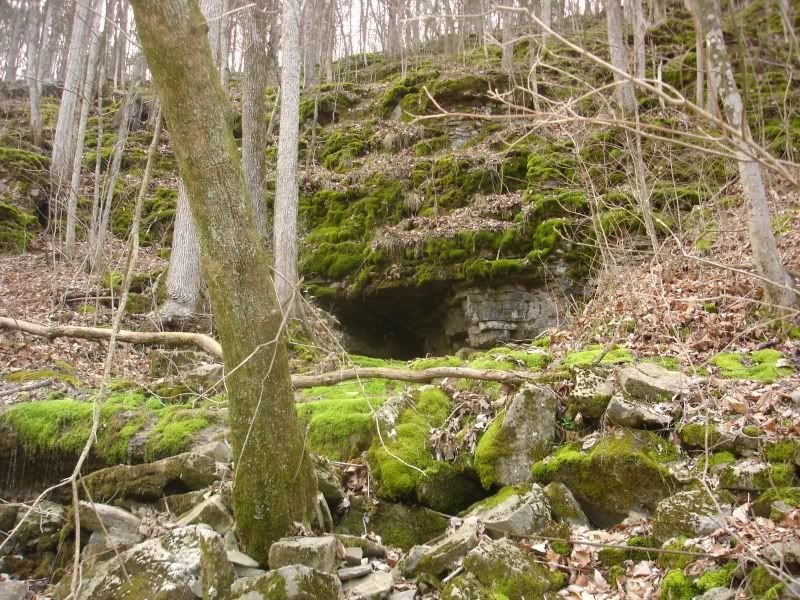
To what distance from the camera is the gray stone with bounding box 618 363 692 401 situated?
4.11 metres

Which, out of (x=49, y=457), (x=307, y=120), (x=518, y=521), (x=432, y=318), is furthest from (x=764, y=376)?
(x=307, y=120)

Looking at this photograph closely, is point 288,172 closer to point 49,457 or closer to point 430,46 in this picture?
point 49,457

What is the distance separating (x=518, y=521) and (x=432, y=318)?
323 inches

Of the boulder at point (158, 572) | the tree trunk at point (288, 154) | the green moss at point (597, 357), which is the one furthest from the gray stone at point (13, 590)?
the tree trunk at point (288, 154)

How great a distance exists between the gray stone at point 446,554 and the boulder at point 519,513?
16 centimetres

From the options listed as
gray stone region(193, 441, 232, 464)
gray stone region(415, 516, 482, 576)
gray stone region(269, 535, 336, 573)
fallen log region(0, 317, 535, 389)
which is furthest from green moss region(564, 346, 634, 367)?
gray stone region(193, 441, 232, 464)

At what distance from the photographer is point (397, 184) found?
12.3m

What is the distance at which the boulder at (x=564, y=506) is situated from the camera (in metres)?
3.58

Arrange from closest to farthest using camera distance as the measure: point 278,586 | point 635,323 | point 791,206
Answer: point 278,586 < point 635,323 < point 791,206

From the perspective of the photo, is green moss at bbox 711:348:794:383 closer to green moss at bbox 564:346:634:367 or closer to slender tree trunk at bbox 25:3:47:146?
green moss at bbox 564:346:634:367

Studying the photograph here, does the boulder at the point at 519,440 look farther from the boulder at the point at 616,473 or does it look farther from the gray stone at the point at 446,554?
the gray stone at the point at 446,554

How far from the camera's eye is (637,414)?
391 cm

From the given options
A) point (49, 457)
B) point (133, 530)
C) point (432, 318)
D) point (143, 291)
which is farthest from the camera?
point (432, 318)

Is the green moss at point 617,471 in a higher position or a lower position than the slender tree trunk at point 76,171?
lower
